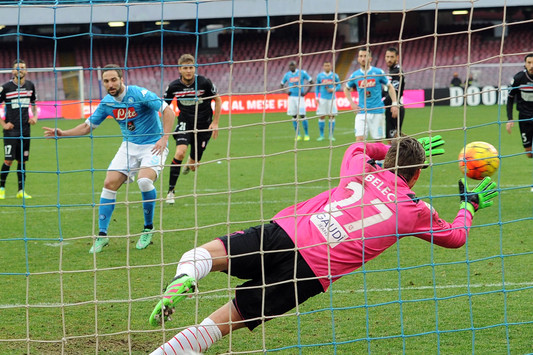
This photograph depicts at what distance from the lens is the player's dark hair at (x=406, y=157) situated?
4.21 m

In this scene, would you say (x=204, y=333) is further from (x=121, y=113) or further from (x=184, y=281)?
(x=121, y=113)

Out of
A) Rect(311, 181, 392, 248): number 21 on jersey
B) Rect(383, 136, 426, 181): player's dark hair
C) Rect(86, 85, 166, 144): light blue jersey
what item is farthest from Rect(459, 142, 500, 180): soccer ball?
Rect(86, 85, 166, 144): light blue jersey

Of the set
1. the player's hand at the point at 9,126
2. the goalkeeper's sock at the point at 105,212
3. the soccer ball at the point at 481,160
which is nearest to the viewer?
the soccer ball at the point at 481,160

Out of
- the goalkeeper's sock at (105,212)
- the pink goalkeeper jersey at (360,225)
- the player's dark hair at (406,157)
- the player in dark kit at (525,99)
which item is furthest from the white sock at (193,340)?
the player in dark kit at (525,99)

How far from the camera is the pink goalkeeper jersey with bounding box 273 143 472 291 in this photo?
409 centimetres

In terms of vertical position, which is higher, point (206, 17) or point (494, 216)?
point (206, 17)

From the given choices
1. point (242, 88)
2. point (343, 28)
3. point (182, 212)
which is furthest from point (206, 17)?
point (182, 212)

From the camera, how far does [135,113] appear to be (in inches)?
303

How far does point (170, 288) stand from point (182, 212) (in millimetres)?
6265

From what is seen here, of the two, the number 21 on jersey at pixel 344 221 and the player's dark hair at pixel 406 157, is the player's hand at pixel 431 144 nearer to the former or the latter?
the player's dark hair at pixel 406 157

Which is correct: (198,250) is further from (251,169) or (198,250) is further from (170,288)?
(251,169)

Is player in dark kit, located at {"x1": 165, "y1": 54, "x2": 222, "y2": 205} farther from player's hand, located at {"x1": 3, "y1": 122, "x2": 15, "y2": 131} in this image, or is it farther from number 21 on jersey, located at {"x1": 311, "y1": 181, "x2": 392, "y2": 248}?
number 21 on jersey, located at {"x1": 311, "y1": 181, "x2": 392, "y2": 248}

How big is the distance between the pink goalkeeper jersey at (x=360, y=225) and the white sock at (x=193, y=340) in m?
0.71

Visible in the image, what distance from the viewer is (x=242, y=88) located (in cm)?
3794
